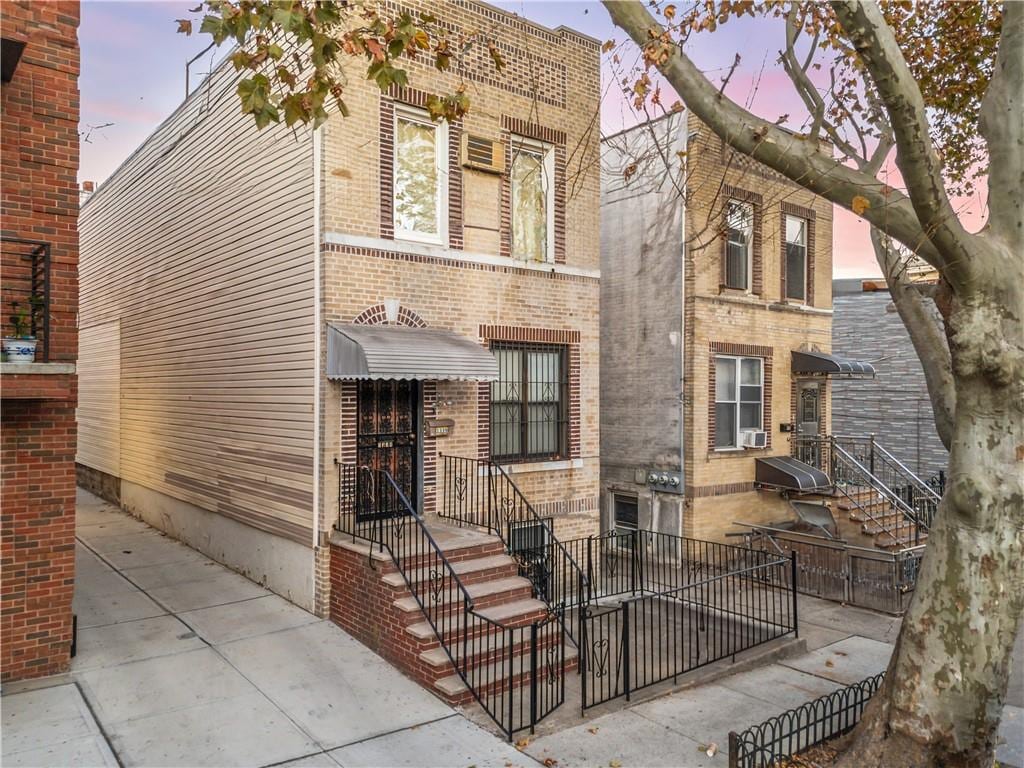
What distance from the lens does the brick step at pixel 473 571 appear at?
8.12m

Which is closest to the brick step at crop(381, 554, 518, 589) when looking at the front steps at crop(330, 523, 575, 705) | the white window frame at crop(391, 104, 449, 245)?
the front steps at crop(330, 523, 575, 705)

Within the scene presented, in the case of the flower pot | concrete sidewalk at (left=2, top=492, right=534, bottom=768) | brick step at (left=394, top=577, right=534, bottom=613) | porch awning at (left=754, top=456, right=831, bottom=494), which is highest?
the flower pot

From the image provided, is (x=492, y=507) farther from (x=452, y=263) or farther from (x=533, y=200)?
(x=533, y=200)

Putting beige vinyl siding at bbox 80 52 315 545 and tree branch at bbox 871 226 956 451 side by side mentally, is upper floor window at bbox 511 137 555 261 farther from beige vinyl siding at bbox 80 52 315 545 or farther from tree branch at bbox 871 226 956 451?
tree branch at bbox 871 226 956 451

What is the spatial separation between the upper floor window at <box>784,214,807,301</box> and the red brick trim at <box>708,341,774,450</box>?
5.34ft

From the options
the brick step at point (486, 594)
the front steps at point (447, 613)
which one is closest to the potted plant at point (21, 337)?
the front steps at point (447, 613)

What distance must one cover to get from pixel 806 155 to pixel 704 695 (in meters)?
5.51

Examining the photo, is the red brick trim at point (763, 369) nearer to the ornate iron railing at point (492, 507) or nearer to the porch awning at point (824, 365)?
the porch awning at point (824, 365)

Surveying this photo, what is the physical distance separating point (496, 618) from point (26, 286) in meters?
5.99

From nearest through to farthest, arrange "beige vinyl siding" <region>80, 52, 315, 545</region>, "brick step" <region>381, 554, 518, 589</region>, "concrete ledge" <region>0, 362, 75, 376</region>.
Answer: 1. "concrete ledge" <region>0, 362, 75, 376</region>
2. "brick step" <region>381, 554, 518, 589</region>
3. "beige vinyl siding" <region>80, 52, 315, 545</region>

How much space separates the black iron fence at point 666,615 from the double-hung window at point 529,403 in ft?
5.74

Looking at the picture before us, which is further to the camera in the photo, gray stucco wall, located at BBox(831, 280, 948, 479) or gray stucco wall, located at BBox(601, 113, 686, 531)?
gray stucco wall, located at BBox(831, 280, 948, 479)

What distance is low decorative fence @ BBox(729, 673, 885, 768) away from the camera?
5684 millimetres

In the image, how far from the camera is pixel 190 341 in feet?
42.9
